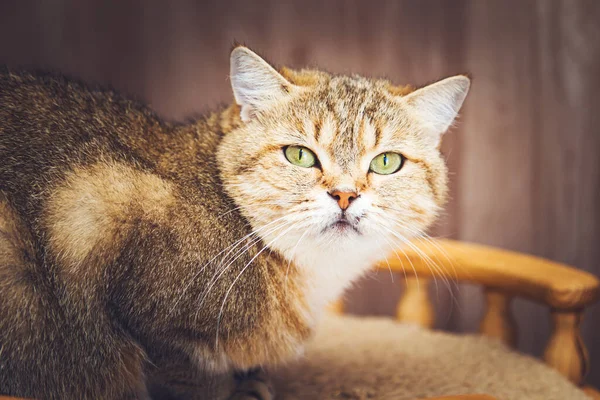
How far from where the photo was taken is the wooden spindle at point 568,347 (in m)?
1.23

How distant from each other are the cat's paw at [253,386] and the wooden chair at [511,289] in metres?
0.31

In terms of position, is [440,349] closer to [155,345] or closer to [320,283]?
[320,283]

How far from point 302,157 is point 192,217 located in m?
0.20

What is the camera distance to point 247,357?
3.31 feet

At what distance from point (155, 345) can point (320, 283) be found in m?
0.30

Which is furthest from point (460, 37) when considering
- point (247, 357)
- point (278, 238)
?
point (247, 357)

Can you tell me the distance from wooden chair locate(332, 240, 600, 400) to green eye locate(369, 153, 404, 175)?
0.15 meters

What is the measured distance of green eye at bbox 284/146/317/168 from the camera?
3.34ft

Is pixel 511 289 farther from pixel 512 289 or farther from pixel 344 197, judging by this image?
pixel 344 197

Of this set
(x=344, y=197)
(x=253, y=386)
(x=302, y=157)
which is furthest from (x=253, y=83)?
(x=253, y=386)

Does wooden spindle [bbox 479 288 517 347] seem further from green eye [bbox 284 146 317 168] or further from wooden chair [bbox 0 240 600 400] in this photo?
green eye [bbox 284 146 317 168]

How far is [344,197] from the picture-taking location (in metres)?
0.94

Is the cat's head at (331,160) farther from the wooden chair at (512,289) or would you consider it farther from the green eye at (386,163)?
the wooden chair at (512,289)

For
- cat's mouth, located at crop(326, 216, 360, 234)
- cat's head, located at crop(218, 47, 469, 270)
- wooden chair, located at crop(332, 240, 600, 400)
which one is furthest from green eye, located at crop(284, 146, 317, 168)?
wooden chair, located at crop(332, 240, 600, 400)
